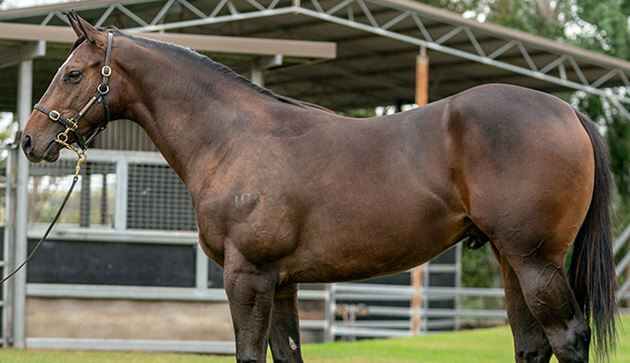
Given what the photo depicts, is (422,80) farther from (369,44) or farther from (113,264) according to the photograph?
(113,264)

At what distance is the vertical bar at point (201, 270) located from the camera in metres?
11.4

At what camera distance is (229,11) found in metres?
14.1

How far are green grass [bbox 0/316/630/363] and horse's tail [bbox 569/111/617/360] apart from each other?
313cm

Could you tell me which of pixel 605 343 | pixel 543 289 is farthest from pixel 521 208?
pixel 605 343

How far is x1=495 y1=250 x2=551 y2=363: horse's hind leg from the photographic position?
20.1 feet

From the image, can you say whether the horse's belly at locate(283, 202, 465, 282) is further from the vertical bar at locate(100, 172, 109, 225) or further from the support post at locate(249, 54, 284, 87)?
the support post at locate(249, 54, 284, 87)

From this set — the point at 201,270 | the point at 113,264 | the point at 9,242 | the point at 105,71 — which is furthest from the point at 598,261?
the point at 9,242

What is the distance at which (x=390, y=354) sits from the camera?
10.8 meters

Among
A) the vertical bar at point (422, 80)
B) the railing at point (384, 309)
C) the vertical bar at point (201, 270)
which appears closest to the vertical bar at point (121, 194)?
the vertical bar at point (201, 270)

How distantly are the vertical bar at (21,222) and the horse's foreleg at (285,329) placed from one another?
5.24 meters

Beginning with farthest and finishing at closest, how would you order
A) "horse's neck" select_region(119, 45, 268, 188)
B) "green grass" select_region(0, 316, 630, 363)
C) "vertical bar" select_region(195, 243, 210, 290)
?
"vertical bar" select_region(195, 243, 210, 290) < "green grass" select_region(0, 316, 630, 363) < "horse's neck" select_region(119, 45, 268, 188)

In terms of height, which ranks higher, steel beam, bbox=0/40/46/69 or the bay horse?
steel beam, bbox=0/40/46/69

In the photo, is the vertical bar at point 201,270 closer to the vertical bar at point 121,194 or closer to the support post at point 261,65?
the vertical bar at point 121,194

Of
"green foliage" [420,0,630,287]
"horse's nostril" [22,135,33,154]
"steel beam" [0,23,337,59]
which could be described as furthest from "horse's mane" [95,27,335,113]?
"green foliage" [420,0,630,287]
